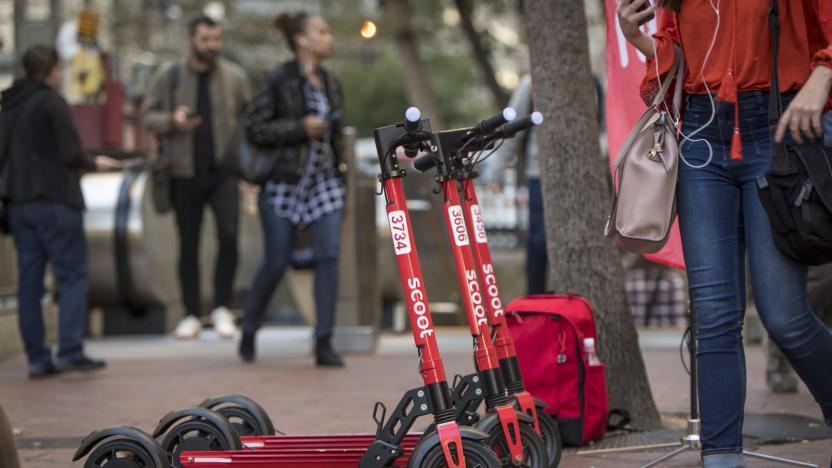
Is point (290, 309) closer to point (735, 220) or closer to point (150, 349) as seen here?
point (150, 349)

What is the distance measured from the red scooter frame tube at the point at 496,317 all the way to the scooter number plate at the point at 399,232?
1.99 feet

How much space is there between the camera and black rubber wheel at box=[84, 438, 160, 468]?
4.28 metres

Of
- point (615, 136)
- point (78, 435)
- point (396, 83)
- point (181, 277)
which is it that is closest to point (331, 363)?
point (181, 277)

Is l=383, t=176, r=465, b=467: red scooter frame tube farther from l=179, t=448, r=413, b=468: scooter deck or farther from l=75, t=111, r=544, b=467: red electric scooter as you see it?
l=179, t=448, r=413, b=468: scooter deck

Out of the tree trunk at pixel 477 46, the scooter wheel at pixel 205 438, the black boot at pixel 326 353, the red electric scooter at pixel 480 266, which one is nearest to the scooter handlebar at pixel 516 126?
the red electric scooter at pixel 480 266

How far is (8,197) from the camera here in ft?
26.6

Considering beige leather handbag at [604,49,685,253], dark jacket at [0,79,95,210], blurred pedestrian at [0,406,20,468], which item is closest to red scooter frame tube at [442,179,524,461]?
beige leather handbag at [604,49,685,253]

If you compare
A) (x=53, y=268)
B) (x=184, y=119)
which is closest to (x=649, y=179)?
(x=53, y=268)

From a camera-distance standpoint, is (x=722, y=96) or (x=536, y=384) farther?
(x=536, y=384)

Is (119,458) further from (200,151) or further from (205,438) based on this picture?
(200,151)

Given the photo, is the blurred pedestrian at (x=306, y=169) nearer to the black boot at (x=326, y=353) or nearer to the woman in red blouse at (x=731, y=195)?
the black boot at (x=326, y=353)

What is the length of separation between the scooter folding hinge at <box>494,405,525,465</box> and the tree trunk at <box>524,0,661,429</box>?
5.19 feet

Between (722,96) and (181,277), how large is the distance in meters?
6.34

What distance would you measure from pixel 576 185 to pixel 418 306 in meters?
1.90
